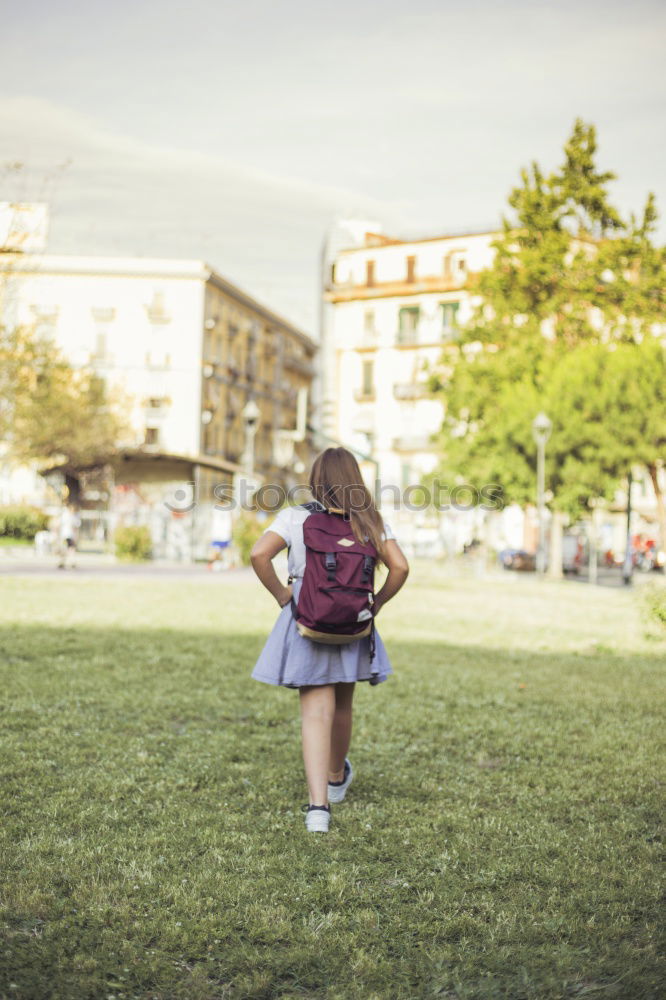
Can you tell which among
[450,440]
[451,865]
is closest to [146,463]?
[450,440]

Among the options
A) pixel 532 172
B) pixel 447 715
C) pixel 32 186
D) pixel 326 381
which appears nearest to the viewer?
pixel 447 715

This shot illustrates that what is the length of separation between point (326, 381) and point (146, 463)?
2311 centimetres

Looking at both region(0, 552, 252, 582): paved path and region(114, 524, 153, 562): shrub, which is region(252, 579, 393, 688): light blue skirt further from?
region(114, 524, 153, 562): shrub

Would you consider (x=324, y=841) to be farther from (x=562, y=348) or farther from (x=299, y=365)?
(x=299, y=365)

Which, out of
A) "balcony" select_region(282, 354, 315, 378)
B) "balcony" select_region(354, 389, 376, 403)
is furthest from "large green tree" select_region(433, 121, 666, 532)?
"balcony" select_region(282, 354, 315, 378)

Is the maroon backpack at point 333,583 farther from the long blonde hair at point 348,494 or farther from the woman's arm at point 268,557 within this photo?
the woman's arm at point 268,557

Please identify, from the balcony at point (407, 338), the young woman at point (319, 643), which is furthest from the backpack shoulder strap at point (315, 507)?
the balcony at point (407, 338)

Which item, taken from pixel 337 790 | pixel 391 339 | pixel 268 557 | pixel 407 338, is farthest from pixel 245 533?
pixel 391 339

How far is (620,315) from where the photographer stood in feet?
126

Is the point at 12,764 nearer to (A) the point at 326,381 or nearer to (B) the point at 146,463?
(B) the point at 146,463

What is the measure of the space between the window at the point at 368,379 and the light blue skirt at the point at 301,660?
61143mm

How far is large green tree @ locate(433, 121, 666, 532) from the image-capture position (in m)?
34.0

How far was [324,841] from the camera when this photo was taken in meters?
4.73

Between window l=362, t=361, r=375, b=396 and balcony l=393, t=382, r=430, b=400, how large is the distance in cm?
160
